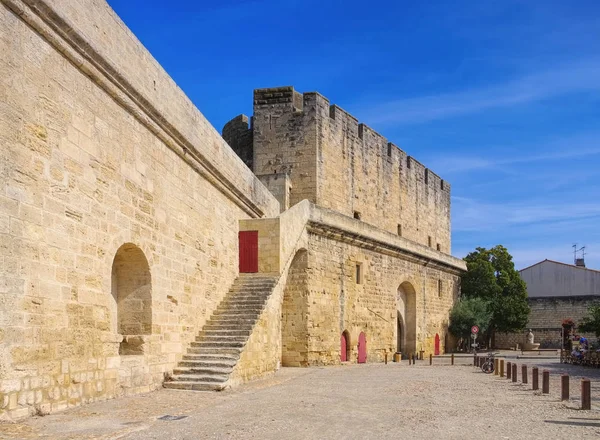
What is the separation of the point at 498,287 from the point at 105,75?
26689 millimetres

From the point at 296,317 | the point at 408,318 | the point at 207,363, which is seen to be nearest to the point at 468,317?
the point at 408,318

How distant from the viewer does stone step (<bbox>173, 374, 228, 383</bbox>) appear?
389 inches

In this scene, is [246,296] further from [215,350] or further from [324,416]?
[324,416]

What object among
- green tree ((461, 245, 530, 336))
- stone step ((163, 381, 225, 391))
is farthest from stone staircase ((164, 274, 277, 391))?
green tree ((461, 245, 530, 336))

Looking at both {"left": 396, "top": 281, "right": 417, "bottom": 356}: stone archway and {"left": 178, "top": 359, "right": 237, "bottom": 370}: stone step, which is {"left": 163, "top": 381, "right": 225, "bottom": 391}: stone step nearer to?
{"left": 178, "top": 359, "right": 237, "bottom": 370}: stone step

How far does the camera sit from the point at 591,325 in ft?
64.8

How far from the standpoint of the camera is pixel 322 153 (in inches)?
817

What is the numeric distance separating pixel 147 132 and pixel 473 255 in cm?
2608

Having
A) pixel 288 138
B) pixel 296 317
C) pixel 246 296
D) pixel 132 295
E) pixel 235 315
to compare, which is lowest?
pixel 296 317

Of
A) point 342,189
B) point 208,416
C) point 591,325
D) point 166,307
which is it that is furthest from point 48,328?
point 591,325

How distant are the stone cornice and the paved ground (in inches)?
151

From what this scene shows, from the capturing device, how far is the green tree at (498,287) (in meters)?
31.3

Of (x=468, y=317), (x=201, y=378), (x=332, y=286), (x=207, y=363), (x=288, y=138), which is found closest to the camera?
(x=201, y=378)

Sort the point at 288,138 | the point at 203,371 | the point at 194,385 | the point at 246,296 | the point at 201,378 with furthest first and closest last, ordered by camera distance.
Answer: the point at 288,138 < the point at 246,296 < the point at 203,371 < the point at 201,378 < the point at 194,385
